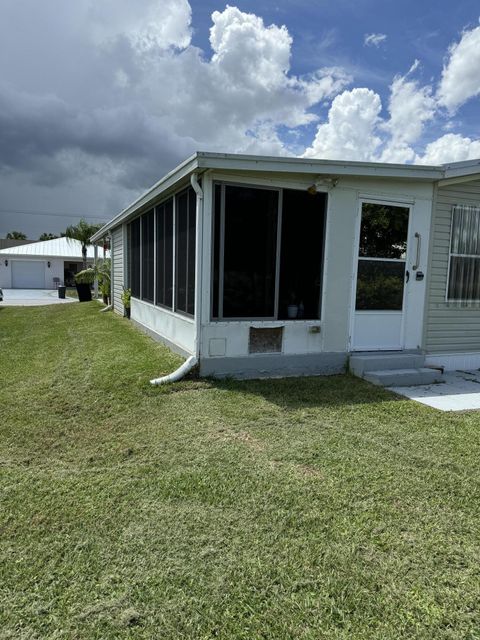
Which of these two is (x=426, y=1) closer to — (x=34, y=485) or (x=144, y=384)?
(x=144, y=384)

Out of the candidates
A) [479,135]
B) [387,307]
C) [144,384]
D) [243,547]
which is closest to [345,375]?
[387,307]

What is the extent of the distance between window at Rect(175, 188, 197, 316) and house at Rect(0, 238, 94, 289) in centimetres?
2423

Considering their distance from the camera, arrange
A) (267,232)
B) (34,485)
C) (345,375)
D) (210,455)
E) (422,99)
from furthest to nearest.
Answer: (422,99), (345,375), (267,232), (210,455), (34,485)

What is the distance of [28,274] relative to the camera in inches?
1164

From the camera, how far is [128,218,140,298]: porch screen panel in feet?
31.8

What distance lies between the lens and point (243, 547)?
2.23 m

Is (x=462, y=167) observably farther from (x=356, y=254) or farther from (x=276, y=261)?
(x=276, y=261)

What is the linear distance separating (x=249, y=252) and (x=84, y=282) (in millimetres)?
12859

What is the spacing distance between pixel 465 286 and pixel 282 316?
293 cm

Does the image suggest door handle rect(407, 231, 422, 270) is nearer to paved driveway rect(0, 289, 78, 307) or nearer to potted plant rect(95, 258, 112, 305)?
potted plant rect(95, 258, 112, 305)

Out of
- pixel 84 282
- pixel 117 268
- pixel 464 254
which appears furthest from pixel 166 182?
pixel 84 282

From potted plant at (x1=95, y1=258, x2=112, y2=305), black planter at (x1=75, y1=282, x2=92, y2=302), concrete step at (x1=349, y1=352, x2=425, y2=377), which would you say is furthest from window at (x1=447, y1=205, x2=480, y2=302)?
black planter at (x1=75, y1=282, x2=92, y2=302)

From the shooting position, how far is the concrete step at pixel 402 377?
216 inches

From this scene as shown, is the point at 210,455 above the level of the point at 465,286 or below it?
below
